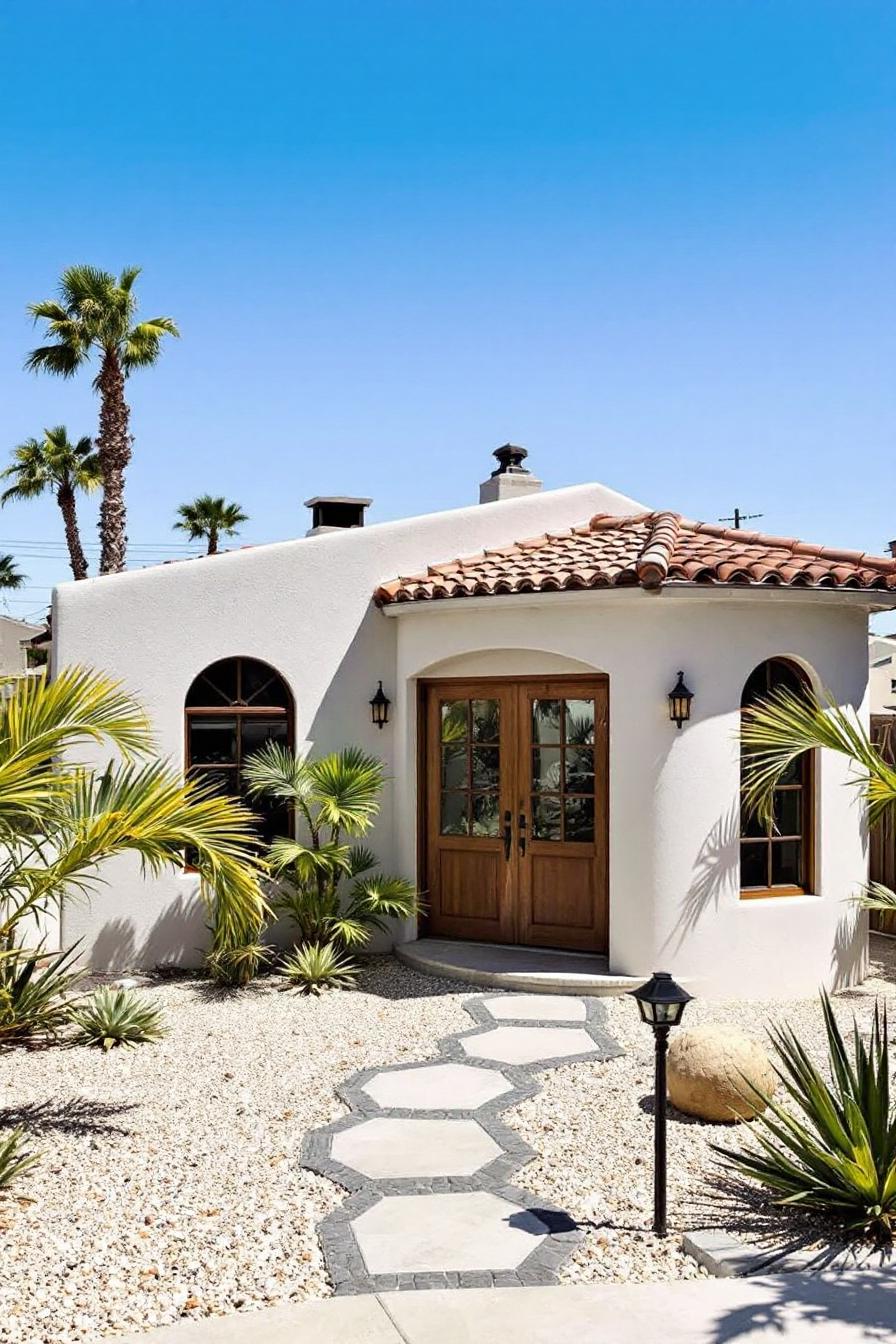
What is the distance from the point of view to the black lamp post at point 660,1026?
496 centimetres

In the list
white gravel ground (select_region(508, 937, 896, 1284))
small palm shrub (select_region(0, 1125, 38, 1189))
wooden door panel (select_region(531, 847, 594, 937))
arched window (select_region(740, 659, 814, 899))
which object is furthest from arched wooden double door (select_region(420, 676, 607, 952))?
small palm shrub (select_region(0, 1125, 38, 1189))

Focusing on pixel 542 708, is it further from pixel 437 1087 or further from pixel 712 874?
pixel 437 1087

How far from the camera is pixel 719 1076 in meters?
6.50

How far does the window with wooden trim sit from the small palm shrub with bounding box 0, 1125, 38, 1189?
5.52 meters

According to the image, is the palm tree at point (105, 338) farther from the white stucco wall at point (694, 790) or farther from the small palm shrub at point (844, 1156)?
the small palm shrub at point (844, 1156)

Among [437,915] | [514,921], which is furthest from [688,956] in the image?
[437,915]

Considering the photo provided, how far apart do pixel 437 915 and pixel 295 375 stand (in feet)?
31.1

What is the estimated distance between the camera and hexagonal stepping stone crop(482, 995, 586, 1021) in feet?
29.7

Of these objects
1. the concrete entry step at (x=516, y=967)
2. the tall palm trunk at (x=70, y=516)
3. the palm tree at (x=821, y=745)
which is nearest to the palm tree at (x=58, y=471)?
the tall palm trunk at (x=70, y=516)

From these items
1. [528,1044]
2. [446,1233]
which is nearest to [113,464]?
[528,1044]

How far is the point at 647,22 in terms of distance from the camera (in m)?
10.4

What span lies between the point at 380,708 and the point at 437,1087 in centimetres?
514

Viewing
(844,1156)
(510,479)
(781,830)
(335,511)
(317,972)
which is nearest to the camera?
(844,1156)

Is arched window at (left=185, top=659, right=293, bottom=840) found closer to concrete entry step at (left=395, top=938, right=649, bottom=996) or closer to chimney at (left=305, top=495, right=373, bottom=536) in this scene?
concrete entry step at (left=395, top=938, right=649, bottom=996)
